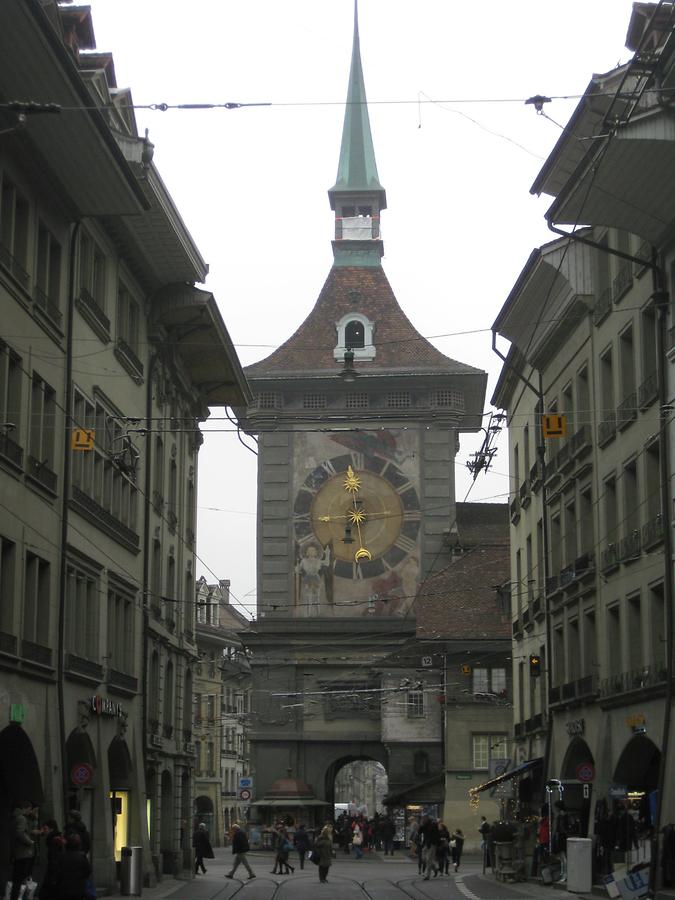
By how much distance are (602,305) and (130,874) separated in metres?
15.1

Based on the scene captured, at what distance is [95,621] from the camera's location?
3372 cm

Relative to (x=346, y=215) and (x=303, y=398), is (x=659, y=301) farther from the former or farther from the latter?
(x=346, y=215)

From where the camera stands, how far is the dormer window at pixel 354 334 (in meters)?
78.8

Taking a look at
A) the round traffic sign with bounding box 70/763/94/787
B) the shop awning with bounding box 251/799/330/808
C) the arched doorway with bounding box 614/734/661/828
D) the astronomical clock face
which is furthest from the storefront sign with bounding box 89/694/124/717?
the astronomical clock face

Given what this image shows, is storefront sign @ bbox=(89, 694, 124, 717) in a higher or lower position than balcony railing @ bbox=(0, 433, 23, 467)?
lower

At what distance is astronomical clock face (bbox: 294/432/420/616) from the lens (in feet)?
241

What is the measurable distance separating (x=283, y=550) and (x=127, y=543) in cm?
3721

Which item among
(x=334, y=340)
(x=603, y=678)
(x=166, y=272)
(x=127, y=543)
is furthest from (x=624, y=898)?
(x=334, y=340)

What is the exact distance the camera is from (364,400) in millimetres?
75938

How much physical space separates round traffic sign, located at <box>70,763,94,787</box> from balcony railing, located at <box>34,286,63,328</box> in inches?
307

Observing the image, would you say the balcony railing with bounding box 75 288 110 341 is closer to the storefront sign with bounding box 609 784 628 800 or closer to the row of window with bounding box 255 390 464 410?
the storefront sign with bounding box 609 784 628 800

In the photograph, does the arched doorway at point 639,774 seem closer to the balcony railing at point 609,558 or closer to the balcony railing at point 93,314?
the balcony railing at point 609,558

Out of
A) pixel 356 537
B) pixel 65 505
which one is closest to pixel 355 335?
pixel 356 537

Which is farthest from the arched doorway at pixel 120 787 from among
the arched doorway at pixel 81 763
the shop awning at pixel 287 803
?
the shop awning at pixel 287 803
